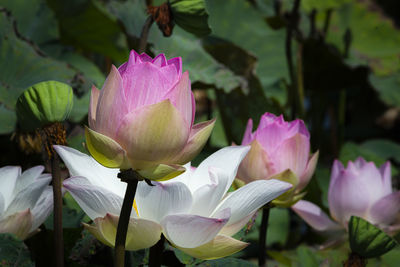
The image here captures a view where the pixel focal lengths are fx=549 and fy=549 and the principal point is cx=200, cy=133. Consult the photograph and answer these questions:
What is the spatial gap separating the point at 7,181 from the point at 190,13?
0.24 m

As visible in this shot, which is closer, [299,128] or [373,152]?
[299,128]

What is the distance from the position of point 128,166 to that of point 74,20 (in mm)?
921

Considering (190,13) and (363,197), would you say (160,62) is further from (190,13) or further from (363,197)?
(363,197)

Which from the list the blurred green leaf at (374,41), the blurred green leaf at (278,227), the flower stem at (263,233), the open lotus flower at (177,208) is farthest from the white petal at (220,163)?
the blurred green leaf at (374,41)

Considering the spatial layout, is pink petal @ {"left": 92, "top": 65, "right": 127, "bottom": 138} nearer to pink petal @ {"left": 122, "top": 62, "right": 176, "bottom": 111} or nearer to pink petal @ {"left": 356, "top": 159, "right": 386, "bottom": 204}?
pink petal @ {"left": 122, "top": 62, "right": 176, "bottom": 111}

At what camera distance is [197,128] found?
375 mm

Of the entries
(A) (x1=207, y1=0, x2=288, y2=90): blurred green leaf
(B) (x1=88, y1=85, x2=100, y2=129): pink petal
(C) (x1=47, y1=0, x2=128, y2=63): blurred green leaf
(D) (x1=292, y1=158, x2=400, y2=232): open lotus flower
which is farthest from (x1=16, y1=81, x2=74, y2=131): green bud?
(A) (x1=207, y1=0, x2=288, y2=90): blurred green leaf

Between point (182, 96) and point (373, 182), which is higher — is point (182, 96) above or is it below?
above

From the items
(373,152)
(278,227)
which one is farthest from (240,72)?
(373,152)

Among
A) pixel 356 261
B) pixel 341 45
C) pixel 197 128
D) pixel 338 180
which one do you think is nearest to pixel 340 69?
pixel 341 45

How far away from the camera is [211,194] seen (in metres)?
0.40

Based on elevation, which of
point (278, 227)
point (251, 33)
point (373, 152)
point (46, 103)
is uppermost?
point (46, 103)

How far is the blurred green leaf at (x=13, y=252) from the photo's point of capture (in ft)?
1.41

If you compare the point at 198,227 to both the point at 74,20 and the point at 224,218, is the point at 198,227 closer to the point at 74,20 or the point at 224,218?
the point at 224,218
